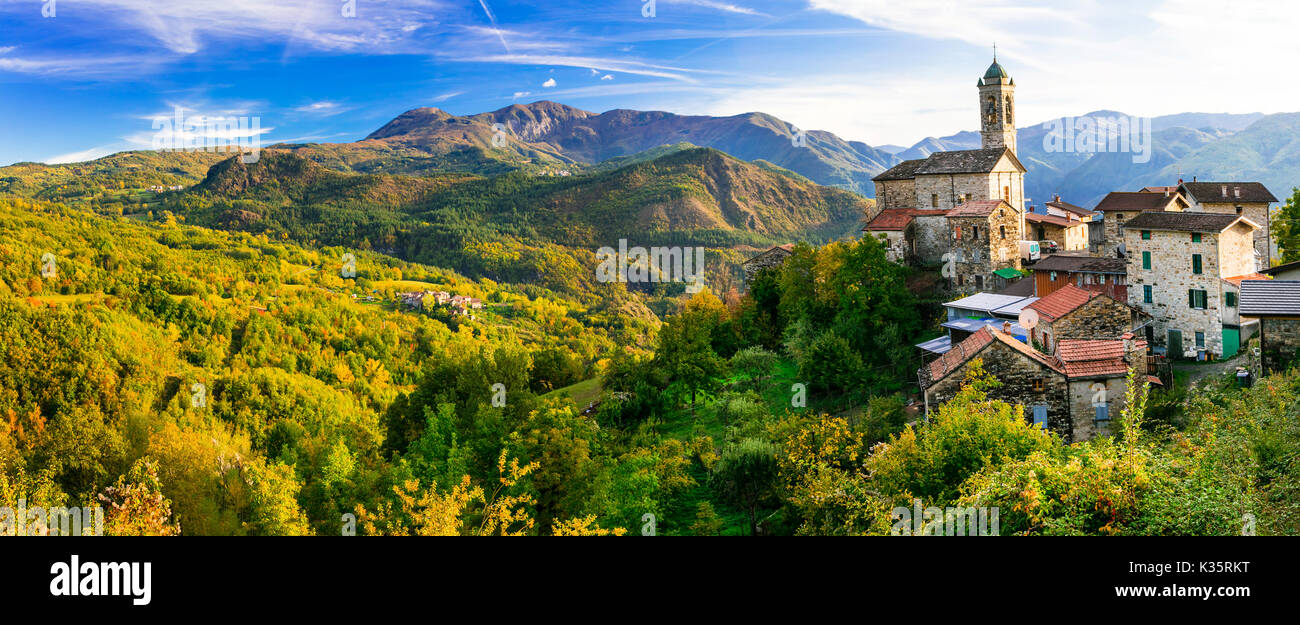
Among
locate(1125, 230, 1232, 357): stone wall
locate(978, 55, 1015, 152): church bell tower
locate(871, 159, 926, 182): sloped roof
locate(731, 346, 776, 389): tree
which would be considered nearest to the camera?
locate(1125, 230, 1232, 357): stone wall

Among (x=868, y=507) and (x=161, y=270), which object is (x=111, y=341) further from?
(x=868, y=507)

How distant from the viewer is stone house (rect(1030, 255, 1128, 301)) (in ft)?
116

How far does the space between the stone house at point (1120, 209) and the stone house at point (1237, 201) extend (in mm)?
A: 1554

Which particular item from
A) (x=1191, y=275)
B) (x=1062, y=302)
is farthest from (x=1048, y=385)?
(x=1191, y=275)

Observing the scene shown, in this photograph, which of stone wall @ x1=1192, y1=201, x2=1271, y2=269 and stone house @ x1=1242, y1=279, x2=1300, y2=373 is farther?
stone wall @ x1=1192, y1=201, x2=1271, y2=269

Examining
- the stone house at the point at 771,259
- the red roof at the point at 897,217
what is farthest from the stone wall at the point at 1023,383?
the stone house at the point at 771,259

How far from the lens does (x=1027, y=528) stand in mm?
9750

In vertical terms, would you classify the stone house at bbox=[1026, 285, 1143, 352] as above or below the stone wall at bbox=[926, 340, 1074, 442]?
above

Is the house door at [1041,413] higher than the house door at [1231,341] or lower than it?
lower

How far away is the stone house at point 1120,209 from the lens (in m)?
43.9

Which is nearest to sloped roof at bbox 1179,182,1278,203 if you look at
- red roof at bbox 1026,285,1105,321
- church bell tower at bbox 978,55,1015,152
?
church bell tower at bbox 978,55,1015,152

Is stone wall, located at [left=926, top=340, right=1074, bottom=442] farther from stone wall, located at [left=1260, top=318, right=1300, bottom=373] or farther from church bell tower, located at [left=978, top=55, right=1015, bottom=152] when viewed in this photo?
church bell tower, located at [left=978, top=55, right=1015, bottom=152]

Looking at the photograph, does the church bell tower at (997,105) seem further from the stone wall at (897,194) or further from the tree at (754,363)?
the tree at (754,363)

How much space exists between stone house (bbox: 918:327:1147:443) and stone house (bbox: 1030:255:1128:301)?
1177cm
